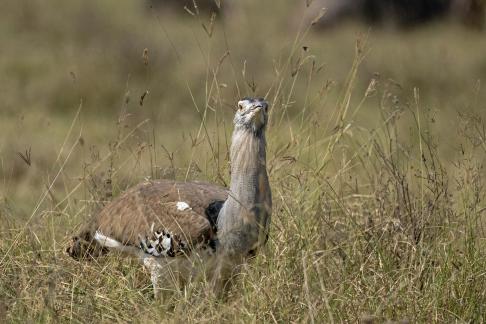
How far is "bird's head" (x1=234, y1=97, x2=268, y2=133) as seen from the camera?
4.74 m

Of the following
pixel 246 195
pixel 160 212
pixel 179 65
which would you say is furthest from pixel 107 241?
pixel 179 65

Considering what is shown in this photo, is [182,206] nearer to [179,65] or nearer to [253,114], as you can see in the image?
[253,114]

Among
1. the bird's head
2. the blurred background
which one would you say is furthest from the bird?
the blurred background

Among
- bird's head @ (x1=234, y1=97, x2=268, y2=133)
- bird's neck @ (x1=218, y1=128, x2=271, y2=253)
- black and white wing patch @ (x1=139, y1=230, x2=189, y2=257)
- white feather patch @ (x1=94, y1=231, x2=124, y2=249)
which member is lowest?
white feather patch @ (x1=94, y1=231, x2=124, y2=249)

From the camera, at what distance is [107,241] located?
523 cm

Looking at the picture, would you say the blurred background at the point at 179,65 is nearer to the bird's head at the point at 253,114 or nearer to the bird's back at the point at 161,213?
the bird's back at the point at 161,213

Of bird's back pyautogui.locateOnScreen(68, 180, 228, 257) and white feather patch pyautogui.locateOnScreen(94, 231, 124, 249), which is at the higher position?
bird's back pyautogui.locateOnScreen(68, 180, 228, 257)

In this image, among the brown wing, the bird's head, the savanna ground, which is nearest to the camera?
the savanna ground

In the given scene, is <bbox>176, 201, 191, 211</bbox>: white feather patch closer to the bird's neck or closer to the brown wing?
the brown wing

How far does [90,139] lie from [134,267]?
437 centimetres

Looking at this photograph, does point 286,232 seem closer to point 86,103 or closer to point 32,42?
point 86,103

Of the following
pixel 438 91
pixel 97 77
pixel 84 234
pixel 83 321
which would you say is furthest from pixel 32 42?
pixel 83 321

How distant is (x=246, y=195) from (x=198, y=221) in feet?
0.89

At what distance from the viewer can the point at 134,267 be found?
5191 mm
